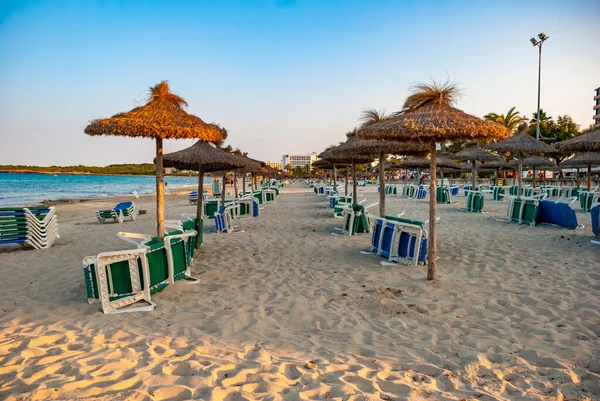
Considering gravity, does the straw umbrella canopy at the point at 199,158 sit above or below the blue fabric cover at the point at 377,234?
above

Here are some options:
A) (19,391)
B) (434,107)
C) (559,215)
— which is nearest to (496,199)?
(559,215)

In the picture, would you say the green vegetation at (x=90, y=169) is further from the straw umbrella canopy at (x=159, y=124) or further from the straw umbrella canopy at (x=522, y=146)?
the straw umbrella canopy at (x=159, y=124)

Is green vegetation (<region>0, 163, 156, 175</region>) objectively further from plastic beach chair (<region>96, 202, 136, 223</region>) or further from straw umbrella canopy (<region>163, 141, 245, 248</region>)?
straw umbrella canopy (<region>163, 141, 245, 248</region>)

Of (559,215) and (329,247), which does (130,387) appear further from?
(559,215)

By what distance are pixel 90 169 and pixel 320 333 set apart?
149954 millimetres

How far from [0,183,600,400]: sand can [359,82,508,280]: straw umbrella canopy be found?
1137 mm

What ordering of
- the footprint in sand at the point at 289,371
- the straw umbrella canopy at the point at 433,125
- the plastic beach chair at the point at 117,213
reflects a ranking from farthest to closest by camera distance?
the plastic beach chair at the point at 117,213 < the straw umbrella canopy at the point at 433,125 < the footprint in sand at the point at 289,371

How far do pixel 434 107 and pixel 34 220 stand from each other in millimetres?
7970

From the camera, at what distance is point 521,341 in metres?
3.12

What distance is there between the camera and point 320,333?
11.1 feet

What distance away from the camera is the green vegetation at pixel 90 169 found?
123 metres

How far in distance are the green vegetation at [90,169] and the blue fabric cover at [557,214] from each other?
12606 centimetres

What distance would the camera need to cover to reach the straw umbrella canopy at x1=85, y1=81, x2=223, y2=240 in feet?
15.6

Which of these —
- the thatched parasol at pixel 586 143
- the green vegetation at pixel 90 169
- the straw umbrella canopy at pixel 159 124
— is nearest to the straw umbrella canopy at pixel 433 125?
A: the straw umbrella canopy at pixel 159 124
